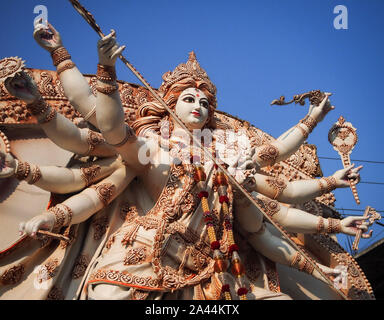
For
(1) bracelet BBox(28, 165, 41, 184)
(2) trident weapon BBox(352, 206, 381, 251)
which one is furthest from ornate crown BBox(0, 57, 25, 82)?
(2) trident weapon BBox(352, 206, 381, 251)

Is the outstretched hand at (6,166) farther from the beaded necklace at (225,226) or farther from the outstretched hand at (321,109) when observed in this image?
the outstretched hand at (321,109)

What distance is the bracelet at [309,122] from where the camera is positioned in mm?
5273

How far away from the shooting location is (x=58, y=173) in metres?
4.56

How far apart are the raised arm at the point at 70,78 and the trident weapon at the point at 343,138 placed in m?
2.15

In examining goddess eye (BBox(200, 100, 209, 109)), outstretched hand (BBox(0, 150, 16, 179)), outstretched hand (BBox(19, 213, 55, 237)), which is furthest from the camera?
goddess eye (BBox(200, 100, 209, 109))

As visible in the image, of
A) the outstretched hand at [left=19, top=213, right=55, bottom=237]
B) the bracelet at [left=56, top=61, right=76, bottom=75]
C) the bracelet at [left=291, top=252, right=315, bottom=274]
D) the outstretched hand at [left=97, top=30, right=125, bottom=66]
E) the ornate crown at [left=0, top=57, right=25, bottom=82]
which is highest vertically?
the bracelet at [left=56, top=61, right=76, bottom=75]

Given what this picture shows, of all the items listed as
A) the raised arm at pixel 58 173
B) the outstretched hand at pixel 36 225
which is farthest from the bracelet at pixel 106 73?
the outstretched hand at pixel 36 225

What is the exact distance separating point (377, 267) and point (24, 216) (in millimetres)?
4919

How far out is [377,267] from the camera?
7859 millimetres

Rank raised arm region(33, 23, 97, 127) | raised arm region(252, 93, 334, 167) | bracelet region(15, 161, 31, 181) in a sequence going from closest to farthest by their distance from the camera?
bracelet region(15, 161, 31, 181), raised arm region(33, 23, 97, 127), raised arm region(252, 93, 334, 167)

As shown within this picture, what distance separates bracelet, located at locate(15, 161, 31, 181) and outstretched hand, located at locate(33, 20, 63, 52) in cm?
97

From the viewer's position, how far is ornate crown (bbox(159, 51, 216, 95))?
212 inches

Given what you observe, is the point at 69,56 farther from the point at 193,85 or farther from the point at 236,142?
the point at 236,142

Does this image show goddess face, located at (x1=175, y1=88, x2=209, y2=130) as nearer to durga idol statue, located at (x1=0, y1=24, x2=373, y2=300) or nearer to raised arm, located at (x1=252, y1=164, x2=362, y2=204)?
durga idol statue, located at (x1=0, y1=24, x2=373, y2=300)
